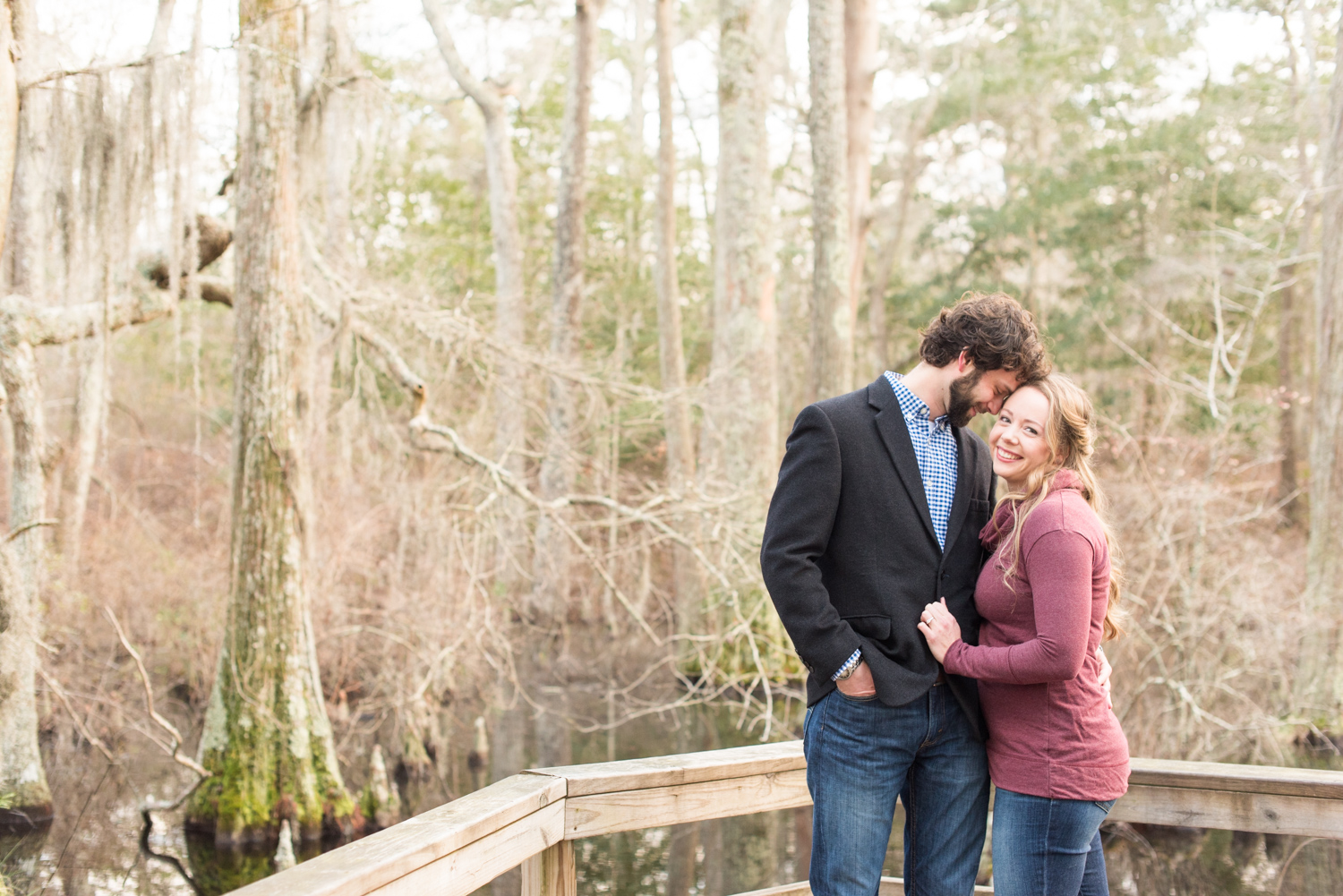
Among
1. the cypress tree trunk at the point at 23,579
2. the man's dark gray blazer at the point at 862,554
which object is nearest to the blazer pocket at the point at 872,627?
the man's dark gray blazer at the point at 862,554

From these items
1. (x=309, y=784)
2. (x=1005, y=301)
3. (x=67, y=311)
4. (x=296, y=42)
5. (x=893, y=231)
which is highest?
(x=893, y=231)

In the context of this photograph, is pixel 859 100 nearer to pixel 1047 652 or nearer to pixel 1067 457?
pixel 1067 457

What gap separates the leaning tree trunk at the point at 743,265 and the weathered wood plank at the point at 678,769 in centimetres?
925

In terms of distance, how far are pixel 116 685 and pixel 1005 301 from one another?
929 cm

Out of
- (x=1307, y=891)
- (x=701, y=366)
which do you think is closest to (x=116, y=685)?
(x=1307, y=891)

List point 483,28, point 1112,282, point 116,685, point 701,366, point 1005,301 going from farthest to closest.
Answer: point 701,366
point 483,28
point 1112,282
point 116,685
point 1005,301

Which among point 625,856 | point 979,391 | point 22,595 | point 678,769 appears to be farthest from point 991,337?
point 625,856

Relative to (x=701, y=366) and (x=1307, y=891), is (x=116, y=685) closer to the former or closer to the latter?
(x=1307, y=891)

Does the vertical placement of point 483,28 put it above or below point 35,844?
above

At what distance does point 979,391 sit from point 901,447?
0.69 ft

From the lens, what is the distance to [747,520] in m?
10.2

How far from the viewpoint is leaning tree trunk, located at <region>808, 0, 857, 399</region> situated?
413 inches

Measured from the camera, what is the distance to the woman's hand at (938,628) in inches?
87.5

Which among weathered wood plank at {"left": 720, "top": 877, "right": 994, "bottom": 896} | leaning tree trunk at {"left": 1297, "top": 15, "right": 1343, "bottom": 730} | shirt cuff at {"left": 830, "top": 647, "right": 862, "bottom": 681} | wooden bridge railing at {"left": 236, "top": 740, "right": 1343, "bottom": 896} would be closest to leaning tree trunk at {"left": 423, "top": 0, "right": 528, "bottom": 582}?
leaning tree trunk at {"left": 1297, "top": 15, "right": 1343, "bottom": 730}
